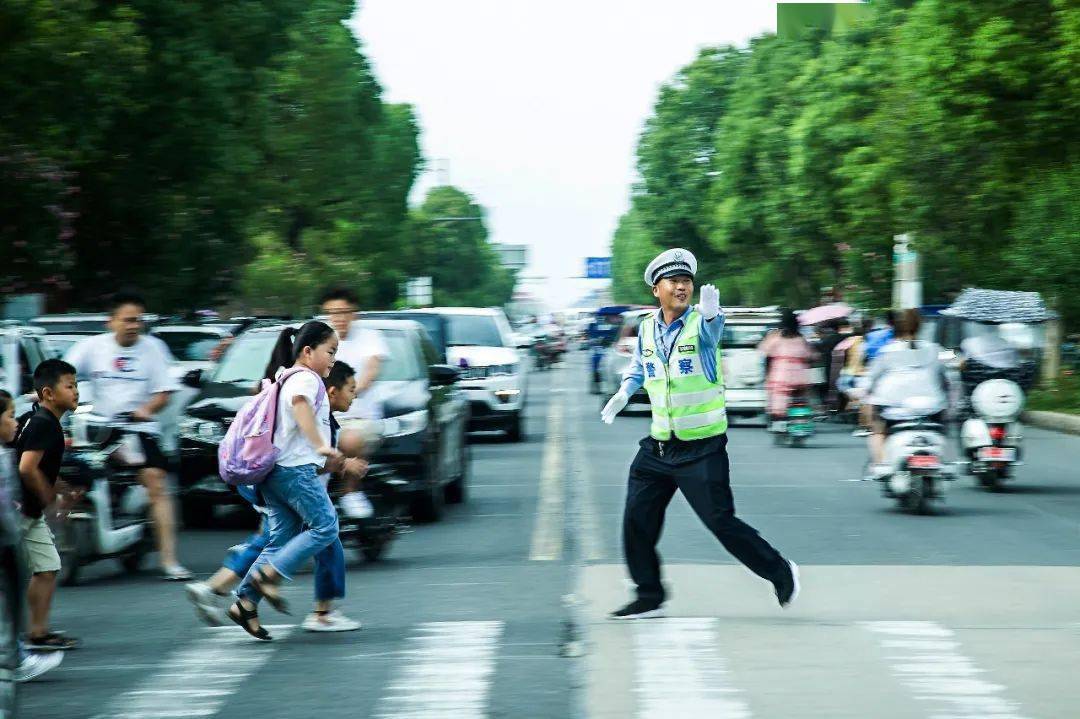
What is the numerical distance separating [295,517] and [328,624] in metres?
0.55

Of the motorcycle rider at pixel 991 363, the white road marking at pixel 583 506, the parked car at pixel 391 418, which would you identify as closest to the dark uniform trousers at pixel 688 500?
the white road marking at pixel 583 506

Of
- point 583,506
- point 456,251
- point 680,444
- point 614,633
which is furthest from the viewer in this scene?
point 456,251

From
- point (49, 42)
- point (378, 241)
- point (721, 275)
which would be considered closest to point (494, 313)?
point (49, 42)

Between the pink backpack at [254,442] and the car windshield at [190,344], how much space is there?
48.0ft

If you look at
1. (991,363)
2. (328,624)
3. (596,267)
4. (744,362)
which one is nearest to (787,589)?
(328,624)

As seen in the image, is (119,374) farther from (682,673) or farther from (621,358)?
(621,358)

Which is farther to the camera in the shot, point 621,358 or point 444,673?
point 621,358

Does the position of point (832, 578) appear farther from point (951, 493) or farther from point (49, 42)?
point (49, 42)

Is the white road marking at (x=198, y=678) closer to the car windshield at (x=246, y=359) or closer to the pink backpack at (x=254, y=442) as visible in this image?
the pink backpack at (x=254, y=442)

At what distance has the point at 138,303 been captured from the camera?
1112cm

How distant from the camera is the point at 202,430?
535 inches

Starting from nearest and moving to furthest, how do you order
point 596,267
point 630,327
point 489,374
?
point 489,374 → point 630,327 → point 596,267

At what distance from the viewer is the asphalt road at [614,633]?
705 cm

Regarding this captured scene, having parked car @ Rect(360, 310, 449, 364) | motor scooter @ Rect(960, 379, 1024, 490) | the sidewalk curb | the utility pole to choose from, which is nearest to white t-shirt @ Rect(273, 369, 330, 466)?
motor scooter @ Rect(960, 379, 1024, 490)
